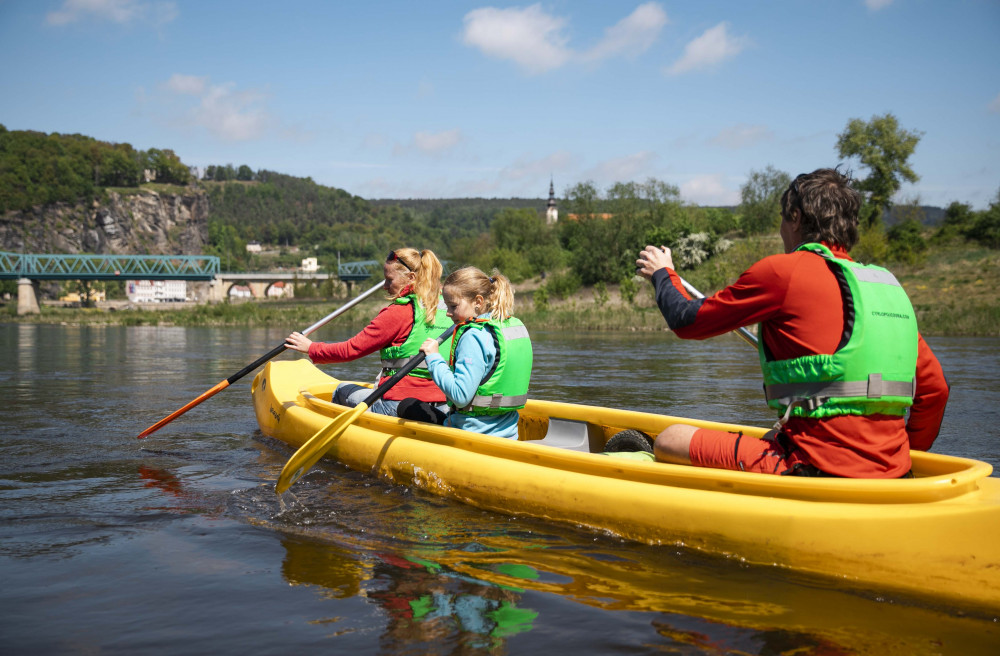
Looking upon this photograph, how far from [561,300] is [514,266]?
1555 cm

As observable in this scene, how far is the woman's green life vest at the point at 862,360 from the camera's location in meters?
2.92

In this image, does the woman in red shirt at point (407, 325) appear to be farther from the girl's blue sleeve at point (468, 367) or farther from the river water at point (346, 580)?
the girl's blue sleeve at point (468, 367)

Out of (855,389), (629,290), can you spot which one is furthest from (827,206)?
(629,290)

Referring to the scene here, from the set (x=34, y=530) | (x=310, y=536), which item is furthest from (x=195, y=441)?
(x=310, y=536)

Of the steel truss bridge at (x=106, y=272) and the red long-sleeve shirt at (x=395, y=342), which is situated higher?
the steel truss bridge at (x=106, y=272)

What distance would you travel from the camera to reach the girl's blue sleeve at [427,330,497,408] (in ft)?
13.9

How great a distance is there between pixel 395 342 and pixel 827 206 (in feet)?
10.6

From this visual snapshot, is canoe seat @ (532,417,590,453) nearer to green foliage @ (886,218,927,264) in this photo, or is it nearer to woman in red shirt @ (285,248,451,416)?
woman in red shirt @ (285,248,451,416)

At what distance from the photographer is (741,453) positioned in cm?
345

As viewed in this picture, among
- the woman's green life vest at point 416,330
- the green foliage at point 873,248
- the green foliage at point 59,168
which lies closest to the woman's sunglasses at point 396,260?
the woman's green life vest at point 416,330

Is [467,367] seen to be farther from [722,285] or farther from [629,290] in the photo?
[722,285]

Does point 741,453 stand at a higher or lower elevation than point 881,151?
lower

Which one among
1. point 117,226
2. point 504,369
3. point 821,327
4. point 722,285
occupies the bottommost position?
point 504,369

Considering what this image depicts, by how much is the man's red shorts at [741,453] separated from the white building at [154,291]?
137438 mm
